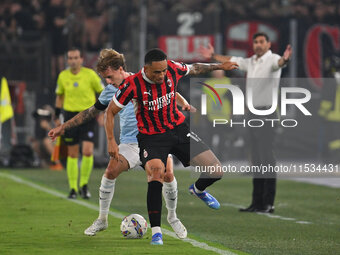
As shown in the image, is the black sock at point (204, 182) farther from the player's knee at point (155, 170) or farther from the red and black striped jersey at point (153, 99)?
the player's knee at point (155, 170)

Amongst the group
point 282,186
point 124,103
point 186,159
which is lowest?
point 282,186

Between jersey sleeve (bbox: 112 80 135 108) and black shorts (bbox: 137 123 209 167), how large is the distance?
19.7 inches

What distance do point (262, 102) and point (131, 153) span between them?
2760 mm

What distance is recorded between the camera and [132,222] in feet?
32.1

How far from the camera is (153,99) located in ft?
30.3

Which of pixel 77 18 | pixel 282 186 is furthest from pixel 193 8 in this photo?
pixel 282 186

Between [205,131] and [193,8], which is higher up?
[193,8]

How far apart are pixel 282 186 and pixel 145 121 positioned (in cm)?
864

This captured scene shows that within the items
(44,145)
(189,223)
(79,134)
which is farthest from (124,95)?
(44,145)

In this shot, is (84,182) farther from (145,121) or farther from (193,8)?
A: (193,8)

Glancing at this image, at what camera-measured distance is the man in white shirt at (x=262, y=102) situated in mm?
12547

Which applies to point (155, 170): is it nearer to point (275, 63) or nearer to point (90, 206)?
point (275, 63)

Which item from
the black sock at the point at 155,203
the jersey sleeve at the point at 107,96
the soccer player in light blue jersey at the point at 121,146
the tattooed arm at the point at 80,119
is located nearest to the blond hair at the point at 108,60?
the soccer player in light blue jersey at the point at 121,146

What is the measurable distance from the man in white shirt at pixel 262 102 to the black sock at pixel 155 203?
11.6 ft
